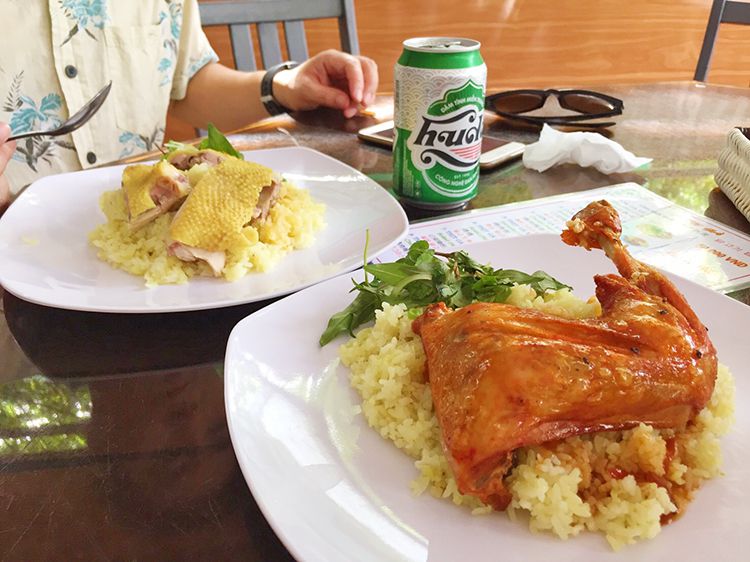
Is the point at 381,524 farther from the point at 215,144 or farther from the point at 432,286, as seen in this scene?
the point at 215,144

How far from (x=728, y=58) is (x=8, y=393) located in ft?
17.2

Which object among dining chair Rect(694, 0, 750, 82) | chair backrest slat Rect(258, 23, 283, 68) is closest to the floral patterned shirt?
chair backrest slat Rect(258, 23, 283, 68)

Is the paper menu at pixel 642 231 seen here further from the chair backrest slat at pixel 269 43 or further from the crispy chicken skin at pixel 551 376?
the chair backrest slat at pixel 269 43

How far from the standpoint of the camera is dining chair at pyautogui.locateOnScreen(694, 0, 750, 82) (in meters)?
2.69

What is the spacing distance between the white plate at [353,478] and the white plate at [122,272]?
22cm

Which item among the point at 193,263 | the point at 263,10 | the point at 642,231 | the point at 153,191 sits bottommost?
the point at 642,231

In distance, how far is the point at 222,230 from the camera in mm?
1289

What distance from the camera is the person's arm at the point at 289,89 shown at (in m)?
2.18

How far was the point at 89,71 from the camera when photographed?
6.95 ft

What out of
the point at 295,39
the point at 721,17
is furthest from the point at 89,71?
the point at 721,17

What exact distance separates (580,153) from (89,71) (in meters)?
1.67

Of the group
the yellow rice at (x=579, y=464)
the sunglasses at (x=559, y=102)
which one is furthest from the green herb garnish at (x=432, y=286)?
the sunglasses at (x=559, y=102)

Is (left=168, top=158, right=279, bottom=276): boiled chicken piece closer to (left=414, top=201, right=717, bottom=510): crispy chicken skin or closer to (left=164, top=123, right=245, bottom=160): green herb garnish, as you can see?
(left=164, top=123, right=245, bottom=160): green herb garnish

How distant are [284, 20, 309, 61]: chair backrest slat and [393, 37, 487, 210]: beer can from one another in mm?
1375
